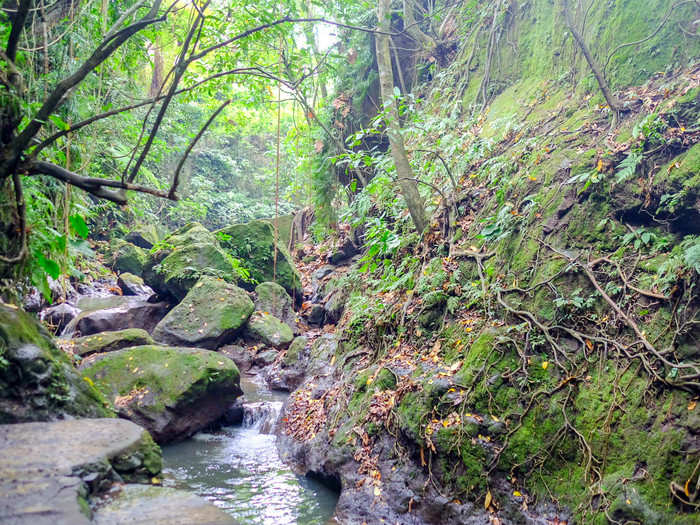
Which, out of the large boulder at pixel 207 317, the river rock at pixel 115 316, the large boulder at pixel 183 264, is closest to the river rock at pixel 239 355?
the large boulder at pixel 207 317

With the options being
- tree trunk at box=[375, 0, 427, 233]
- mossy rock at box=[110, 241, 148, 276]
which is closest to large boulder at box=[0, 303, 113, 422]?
tree trunk at box=[375, 0, 427, 233]

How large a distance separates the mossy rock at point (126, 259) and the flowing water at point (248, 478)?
10.5 m

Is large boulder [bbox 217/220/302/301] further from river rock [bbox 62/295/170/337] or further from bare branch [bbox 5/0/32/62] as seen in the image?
bare branch [bbox 5/0/32/62]

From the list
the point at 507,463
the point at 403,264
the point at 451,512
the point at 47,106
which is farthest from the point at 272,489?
the point at 47,106

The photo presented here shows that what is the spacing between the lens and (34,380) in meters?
3.00

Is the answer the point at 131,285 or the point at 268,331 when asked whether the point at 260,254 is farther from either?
the point at 131,285

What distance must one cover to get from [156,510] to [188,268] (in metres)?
9.76

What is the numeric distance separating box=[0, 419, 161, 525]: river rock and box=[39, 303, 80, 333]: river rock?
816 centimetres

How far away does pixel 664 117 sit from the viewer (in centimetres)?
465

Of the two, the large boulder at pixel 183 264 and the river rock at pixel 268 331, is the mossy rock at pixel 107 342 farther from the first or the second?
the large boulder at pixel 183 264

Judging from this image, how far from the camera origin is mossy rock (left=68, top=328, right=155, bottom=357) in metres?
7.36

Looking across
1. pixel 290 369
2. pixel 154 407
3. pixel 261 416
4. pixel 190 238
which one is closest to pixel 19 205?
pixel 154 407

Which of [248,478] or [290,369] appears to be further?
[290,369]

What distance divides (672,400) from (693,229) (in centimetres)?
164
